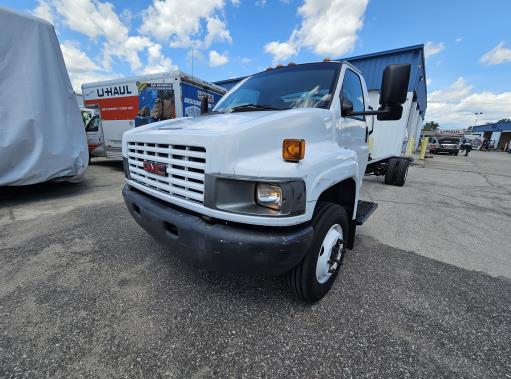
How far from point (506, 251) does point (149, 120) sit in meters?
8.50

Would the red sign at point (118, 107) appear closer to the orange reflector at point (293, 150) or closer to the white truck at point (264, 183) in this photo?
the white truck at point (264, 183)

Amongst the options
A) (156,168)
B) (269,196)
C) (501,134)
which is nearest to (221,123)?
(156,168)

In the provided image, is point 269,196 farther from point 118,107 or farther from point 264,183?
point 118,107

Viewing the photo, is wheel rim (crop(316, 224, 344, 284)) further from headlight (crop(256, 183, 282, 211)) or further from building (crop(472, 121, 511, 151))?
building (crop(472, 121, 511, 151))

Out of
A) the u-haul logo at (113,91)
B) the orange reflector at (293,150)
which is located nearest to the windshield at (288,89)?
the orange reflector at (293,150)

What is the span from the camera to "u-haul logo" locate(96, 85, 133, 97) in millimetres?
8117

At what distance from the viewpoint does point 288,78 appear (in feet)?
9.41

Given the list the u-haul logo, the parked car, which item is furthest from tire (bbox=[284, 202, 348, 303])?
the parked car

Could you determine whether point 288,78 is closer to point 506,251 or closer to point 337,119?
point 337,119

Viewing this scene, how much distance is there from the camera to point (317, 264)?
Result: 81.7 inches

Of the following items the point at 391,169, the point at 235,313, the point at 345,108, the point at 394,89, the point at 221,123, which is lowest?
the point at 235,313

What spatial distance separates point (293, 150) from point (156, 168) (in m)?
1.18

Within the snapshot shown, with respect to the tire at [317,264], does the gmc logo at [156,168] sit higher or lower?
higher

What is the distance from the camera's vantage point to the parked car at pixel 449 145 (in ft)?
92.1
